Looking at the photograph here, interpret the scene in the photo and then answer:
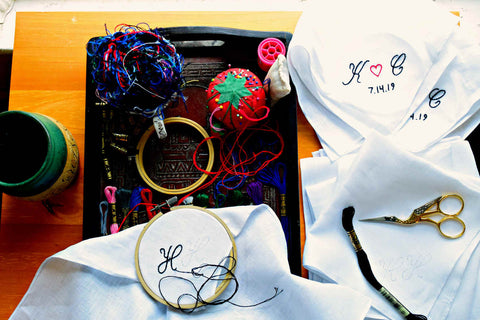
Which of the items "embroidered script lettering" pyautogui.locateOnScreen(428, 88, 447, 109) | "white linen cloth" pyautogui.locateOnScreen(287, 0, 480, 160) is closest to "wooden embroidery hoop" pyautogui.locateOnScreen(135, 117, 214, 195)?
"white linen cloth" pyautogui.locateOnScreen(287, 0, 480, 160)

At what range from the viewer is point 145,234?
636 millimetres

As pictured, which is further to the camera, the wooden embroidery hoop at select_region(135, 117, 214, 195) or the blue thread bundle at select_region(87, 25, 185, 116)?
the wooden embroidery hoop at select_region(135, 117, 214, 195)

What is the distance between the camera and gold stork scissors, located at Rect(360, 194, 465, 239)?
2.22 feet

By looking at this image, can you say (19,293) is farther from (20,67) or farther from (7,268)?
(20,67)

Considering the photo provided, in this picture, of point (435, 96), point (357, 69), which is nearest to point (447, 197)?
point (435, 96)

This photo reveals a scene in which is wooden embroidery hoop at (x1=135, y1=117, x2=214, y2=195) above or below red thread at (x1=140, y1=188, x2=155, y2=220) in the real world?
above

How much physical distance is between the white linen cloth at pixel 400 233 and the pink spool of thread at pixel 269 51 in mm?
253

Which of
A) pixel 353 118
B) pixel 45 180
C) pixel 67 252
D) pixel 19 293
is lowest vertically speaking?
pixel 19 293

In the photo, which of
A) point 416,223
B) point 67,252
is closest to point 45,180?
point 67,252

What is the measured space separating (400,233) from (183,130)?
19.9 inches

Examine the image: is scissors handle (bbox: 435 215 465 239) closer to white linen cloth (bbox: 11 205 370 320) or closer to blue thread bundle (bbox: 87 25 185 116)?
white linen cloth (bbox: 11 205 370 320)

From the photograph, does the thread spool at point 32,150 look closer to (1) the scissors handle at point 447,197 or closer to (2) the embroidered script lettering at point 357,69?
(2) the embroidered script lettering at point 357,69

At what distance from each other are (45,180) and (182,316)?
0.34 meters

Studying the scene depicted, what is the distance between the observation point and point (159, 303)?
63 centimetres
